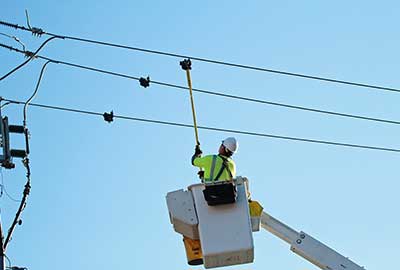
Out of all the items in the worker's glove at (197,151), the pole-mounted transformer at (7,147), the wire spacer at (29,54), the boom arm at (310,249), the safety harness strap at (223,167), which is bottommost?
the boom arm at (310,249)

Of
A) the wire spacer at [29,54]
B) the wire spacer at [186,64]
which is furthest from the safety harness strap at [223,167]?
the wire spacer at [29,54]

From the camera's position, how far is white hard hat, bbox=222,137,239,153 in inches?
393

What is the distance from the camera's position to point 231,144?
10.0 meters

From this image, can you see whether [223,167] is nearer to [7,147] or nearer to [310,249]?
[310,249]

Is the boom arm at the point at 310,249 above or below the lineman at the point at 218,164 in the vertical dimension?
below

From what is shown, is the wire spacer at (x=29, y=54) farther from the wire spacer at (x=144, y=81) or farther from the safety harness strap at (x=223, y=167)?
the safety harness strap at (x=223, y=167)

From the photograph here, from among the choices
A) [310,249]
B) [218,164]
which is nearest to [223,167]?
[218,164]

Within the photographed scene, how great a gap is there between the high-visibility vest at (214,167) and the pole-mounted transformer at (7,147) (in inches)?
89.7

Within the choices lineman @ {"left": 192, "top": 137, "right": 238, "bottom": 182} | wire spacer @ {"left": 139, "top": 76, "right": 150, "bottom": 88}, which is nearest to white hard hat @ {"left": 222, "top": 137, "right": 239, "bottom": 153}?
lineman @ {"left": 192, "top": 137, "right": 238, "bottom": 182}

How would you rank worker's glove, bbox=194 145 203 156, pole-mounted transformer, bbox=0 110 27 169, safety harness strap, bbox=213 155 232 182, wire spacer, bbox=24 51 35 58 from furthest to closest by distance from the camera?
wire spacer, bbox=24 51 35 58
pole-mounted transformer, bbox=0 110 27 169
worker's glove, bbox=194 145 203 156
safety harness strap, bbox=213 155 232 182

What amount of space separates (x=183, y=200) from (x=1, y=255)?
2.12m

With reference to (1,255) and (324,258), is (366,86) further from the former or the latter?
(1,255)

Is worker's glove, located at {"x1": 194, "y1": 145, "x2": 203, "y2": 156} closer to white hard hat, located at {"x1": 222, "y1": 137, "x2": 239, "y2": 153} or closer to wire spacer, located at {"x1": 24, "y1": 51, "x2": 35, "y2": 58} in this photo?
white hard hat, located at {"x1": 222, "y1": 137, "x2": 239, "y2": 153}

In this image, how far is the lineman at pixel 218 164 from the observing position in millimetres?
9523
